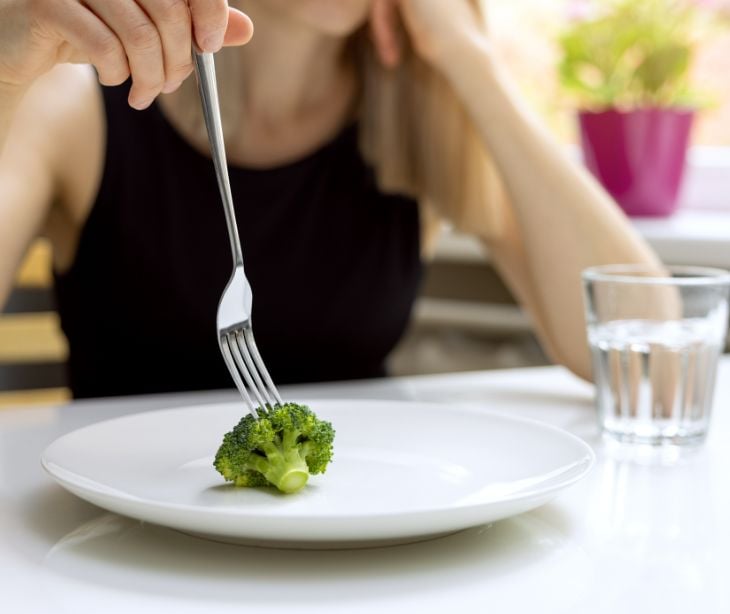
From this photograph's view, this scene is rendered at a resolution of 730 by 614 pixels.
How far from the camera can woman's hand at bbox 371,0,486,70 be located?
147cm

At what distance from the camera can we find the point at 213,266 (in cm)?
154

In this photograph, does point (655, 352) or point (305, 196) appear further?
point (305, 196)

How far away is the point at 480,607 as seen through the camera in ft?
1.68

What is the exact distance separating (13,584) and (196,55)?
0.38 m

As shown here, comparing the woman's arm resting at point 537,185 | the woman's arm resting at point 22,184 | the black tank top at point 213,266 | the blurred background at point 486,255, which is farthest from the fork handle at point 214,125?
the blurred background at point 486,255

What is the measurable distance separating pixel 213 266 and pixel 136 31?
809 millimetres

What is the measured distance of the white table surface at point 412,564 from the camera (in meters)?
0.52

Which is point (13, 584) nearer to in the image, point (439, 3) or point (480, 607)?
point (480, 607)

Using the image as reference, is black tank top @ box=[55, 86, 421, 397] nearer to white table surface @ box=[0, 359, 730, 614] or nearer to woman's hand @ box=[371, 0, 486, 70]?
woman's hand @ box=[371, 0, 486, 70]

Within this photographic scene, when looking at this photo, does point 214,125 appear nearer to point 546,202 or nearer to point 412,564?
point 412,564


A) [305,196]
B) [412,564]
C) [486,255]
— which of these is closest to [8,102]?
[412,564]

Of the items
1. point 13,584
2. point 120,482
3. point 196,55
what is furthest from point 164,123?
point 13,584

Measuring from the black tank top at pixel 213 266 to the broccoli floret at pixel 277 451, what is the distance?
89cm

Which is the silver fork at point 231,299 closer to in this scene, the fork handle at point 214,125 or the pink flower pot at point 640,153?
the fork handle at point 214,125
